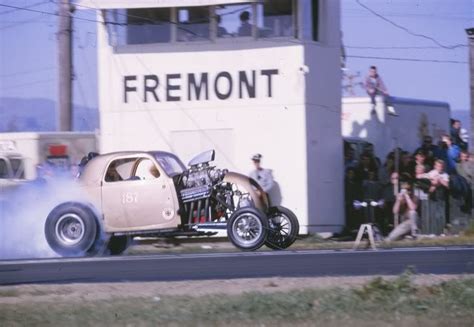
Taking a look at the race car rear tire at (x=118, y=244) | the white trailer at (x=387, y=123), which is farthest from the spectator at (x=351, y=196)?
the race car rear tire at (x=118, y=244)

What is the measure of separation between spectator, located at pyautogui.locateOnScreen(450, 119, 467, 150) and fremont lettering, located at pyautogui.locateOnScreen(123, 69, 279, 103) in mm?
5136

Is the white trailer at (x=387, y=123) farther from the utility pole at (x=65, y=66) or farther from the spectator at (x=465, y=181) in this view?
the utility pole at (x=65, y=66)

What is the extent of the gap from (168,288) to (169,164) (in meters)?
7.54

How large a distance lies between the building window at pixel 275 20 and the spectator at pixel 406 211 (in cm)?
433

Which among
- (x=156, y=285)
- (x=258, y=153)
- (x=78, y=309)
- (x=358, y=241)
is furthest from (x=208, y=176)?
(x=78, y=309)

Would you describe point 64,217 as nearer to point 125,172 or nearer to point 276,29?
point 125,172

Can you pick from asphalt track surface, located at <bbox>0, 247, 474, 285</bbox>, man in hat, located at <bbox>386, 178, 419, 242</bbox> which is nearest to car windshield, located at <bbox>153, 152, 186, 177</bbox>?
asphalt track surface, located at <bbox>0, 247, 474, 285</bbox>

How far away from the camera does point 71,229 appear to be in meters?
18.3

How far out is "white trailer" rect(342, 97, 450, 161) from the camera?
25.9 meters

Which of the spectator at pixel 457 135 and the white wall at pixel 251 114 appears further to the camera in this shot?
the spectator at pixel 457 135

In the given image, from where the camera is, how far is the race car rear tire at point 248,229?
1775 cm

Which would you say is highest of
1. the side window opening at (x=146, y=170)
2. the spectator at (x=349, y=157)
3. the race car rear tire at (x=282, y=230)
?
the spectator at (x=349, y=157)

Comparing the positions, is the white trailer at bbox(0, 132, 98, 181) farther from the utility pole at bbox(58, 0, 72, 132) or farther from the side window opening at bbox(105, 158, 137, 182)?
the side window opening at bbox(105, 158, 137, 182)

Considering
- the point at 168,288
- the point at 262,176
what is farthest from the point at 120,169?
the point at 168,288
